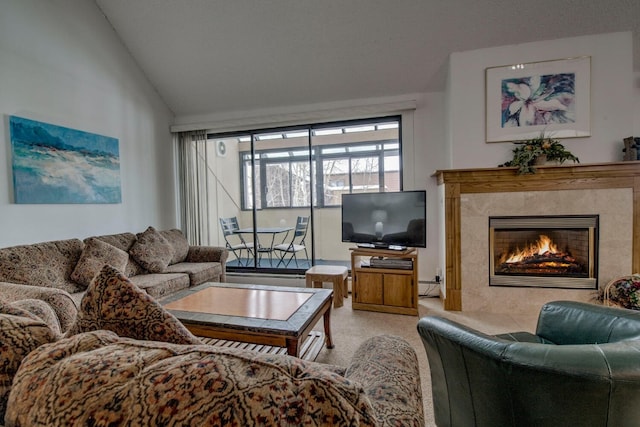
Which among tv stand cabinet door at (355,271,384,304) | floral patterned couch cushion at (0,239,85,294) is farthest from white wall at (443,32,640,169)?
floral patterned couch cushion at (0,239,85,294)

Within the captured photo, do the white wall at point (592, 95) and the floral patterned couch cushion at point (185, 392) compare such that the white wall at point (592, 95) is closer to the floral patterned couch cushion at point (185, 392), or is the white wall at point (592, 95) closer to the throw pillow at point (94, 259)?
the floral patterned couch cushion at point (185, 392)

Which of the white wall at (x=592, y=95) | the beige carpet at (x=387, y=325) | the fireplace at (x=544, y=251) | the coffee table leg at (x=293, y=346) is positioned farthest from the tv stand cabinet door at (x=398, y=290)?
the coffee table leg at (x=293, y=346)

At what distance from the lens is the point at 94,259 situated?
9.20ft

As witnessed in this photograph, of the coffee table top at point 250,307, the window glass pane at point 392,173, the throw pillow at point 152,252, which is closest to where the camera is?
the coffee table top at point 250,307

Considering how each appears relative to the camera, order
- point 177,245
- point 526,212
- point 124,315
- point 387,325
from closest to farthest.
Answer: point 124,315
point 387,325
point 526,212
point 177,245

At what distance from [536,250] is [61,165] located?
16.6 ft

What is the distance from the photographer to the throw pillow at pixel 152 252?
337 cm

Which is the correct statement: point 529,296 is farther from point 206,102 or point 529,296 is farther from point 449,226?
point 206,102

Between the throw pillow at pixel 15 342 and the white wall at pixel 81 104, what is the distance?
2825 mm

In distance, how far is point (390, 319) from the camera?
119 inches

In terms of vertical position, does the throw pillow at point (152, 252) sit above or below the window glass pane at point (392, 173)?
below

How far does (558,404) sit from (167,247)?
3.75 metres

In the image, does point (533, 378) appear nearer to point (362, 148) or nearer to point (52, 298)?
point (52, 298)

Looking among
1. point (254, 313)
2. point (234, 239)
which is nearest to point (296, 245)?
point (234, 239)
